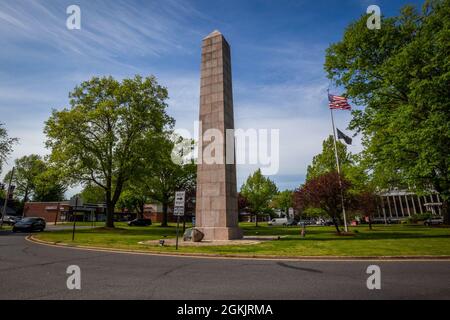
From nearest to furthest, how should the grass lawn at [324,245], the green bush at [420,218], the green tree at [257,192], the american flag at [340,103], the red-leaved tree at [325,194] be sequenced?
the grass lawn at [324,245] → the red-leaved tree at [325,194] → the american flag at [340,103] → the green bush at [420,218] → the green tree at [257,192]

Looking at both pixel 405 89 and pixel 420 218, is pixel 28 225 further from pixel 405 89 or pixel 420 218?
pixel 420 218

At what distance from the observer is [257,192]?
2297 inches

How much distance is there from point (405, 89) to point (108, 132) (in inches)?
→ 1159

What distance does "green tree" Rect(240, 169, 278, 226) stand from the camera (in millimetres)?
57281

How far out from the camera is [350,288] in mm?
5965

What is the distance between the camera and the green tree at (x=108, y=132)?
30219 mm

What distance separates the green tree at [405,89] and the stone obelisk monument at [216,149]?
11233 mm

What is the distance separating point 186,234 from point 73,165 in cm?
2022

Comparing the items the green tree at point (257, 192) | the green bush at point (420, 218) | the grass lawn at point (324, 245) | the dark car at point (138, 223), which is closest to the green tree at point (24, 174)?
the dark car at point (138, 223)

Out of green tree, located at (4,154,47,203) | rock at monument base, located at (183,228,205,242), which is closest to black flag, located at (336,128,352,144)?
rock at monument base, located at (183,228,205,242)

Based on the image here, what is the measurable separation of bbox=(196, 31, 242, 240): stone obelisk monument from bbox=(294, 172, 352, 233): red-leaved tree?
6.63 m

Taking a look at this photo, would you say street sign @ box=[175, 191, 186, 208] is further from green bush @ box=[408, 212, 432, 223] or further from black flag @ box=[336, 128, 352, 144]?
green bush @ box=[408, 212, 432, 223]

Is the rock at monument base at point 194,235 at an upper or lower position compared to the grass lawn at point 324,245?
upper

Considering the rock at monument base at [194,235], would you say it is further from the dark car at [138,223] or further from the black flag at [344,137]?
the dark car at [138,223]
